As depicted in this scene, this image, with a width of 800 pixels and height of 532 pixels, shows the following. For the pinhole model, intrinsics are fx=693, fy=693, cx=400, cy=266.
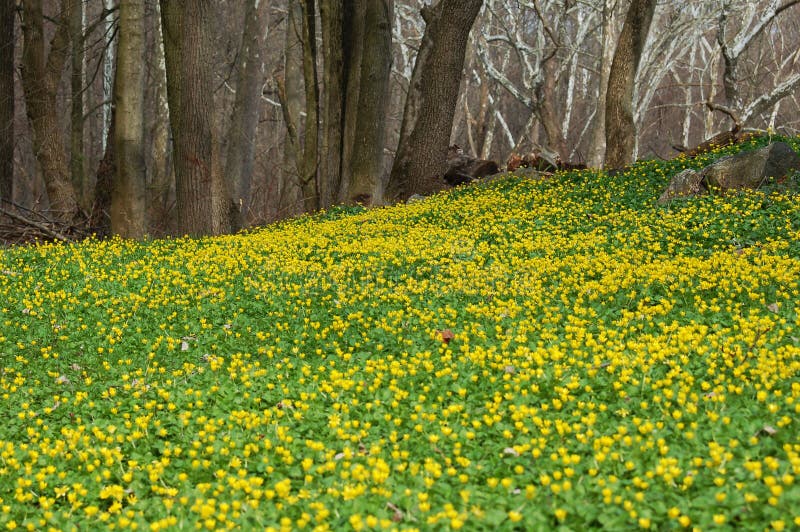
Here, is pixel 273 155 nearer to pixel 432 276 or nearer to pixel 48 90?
pixel 48 90

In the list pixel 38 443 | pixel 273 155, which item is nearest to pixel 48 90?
pixel 38 443

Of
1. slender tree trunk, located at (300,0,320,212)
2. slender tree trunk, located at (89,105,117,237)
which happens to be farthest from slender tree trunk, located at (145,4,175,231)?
slender tree trunk, located at (300,0,320,212)

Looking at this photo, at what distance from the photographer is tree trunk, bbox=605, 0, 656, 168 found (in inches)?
533

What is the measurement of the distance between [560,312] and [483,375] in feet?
5.88

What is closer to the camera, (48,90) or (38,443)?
(38,443)

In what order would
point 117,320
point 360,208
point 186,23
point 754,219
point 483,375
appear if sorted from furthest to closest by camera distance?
1. point 360,208
2. point 186,23
3. point 754,219
4. point 117,320
5. point 483,375

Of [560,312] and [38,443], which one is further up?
[560,312]

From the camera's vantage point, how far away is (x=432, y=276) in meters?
8.54

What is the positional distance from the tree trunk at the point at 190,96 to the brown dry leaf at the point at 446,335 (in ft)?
22.5

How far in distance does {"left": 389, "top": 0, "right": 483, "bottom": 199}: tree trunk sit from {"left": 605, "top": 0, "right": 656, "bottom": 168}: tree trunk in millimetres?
3077

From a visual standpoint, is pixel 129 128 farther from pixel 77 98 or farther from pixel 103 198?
pixel 77 98

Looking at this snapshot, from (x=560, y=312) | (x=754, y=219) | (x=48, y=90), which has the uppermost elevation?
(x=48, y=90)

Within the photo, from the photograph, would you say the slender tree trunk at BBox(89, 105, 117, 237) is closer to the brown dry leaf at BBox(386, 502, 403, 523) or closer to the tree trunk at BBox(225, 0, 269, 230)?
the tree trunk at BBox(225, 0, 269, 230)

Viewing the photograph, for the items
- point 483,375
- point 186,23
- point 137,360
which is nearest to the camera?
point 483,375
